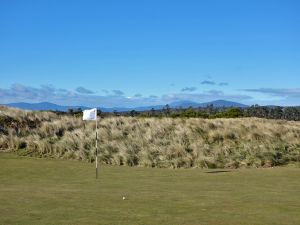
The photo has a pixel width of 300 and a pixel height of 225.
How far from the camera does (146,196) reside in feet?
42.2

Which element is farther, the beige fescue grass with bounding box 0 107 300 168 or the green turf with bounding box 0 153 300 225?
the beige fescue grass with bounding box 0 107 300 168

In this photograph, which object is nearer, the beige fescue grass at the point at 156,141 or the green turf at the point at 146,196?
the green turf at the point at 146,196

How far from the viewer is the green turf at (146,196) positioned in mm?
9906

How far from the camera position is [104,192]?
13.9 metres

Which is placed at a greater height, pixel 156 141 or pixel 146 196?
pixel 156 141

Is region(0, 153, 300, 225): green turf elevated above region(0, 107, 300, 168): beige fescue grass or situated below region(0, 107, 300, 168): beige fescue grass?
below

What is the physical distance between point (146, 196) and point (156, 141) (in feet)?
53.6

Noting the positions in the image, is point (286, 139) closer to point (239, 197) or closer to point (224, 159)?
point (224, 159)

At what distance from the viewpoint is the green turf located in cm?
991

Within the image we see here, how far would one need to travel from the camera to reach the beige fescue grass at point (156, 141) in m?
24.9

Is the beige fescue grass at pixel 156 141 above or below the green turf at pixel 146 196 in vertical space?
above

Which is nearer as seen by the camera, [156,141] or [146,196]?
[146,196]

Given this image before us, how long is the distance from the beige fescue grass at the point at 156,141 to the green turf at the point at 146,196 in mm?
4648

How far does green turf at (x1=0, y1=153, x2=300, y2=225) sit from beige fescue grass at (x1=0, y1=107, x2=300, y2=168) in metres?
4.65
